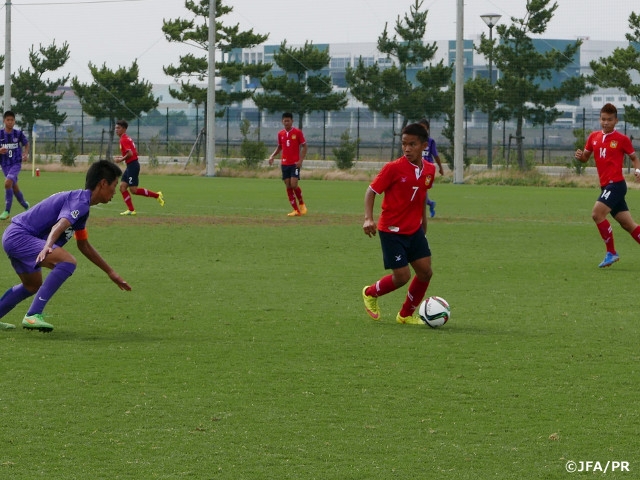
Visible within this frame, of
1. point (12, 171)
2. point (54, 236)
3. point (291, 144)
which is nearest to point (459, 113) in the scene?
point (291, 144)

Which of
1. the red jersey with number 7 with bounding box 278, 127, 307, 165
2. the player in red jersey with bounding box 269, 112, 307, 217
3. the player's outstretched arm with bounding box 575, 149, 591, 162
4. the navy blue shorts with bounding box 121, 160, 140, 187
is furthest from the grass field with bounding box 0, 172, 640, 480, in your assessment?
the red jersey with number 7 with bounding box 278, 127, 307, 165

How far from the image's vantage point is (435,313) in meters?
9.89

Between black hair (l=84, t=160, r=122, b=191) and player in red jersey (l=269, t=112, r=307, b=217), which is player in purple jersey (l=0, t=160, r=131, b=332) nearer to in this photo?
black hair (l=84, t=160, r=122, b=191)

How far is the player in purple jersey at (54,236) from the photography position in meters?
8.77

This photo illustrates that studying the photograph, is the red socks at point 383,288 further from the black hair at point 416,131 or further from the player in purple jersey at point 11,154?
the player in purple jersey at point 11,154

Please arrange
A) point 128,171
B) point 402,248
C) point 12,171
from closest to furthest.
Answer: point 402,248
point 12,171
point 128,171

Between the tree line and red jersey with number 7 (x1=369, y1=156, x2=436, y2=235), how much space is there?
3753 cm

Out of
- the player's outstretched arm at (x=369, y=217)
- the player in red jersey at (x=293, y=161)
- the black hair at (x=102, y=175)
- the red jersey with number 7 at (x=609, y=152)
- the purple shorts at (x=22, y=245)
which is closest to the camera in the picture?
the black hair at (x=102, y=175)

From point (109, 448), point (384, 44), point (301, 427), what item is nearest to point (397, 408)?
point (301, 427)

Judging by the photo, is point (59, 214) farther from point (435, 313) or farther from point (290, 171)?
point (290, 171)

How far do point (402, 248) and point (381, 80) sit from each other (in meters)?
45.4

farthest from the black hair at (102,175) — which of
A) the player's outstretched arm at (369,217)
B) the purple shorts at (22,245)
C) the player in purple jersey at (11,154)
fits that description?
the player in purple jersey at (11,154)

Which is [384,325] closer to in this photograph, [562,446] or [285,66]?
[562,446]

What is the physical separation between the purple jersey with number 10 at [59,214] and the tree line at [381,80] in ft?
127
